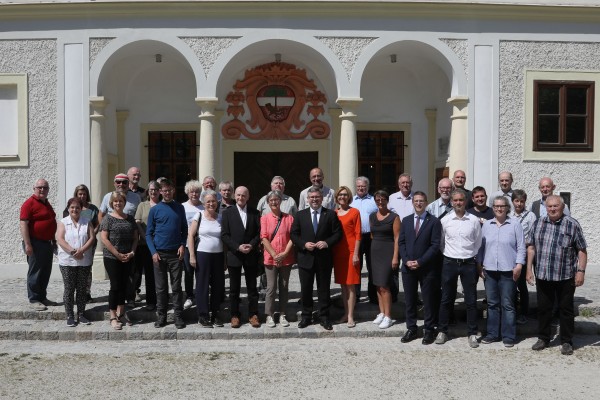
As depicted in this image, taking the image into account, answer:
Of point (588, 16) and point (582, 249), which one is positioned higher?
point (588, 16)

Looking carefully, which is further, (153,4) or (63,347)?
(153,4)

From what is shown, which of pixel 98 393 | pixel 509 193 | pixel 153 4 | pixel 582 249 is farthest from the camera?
pixel 153 4

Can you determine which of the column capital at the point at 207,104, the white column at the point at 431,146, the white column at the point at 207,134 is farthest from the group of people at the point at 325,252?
the white column at the point at 431,146

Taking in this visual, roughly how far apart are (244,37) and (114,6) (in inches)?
88.7

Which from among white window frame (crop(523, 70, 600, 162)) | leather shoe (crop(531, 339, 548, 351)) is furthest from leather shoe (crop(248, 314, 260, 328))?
white window frame (crop(523, 70, 600, 162))

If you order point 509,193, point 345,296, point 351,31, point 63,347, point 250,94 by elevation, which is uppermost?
point 351,31

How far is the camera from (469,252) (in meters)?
6.89

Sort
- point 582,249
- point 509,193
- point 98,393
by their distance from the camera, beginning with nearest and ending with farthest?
point 98,393 → point 582,249 → point 509,193

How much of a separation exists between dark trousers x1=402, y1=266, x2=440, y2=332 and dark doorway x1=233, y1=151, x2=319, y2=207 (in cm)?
625

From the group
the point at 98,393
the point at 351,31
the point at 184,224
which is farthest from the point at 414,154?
the point at 98,393

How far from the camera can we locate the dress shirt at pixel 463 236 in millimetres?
6871

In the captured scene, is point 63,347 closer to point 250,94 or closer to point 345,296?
point 345,296

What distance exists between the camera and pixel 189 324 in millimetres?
7676

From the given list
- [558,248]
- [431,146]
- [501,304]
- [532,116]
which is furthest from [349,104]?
[558,248]
